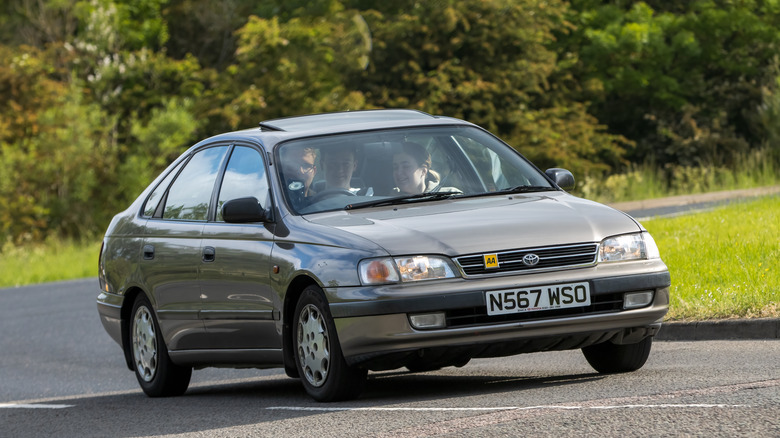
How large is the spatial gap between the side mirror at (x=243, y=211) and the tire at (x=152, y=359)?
1797 millimetres

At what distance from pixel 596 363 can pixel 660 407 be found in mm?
2051

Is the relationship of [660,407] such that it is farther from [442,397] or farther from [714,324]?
[714,324]

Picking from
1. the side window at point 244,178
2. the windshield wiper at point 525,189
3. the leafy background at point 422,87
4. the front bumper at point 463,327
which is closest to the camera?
the front bumper at point 463,327

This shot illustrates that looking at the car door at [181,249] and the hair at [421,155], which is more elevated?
the hair at [421,155]

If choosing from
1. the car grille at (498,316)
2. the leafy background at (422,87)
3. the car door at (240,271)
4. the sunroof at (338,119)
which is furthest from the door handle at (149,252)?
the leafy background at (422,87)

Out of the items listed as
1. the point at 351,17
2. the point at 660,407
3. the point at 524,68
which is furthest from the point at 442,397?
the point at 351,17

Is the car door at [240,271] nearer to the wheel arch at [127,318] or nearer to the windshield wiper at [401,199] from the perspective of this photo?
the windshield wiper at [401,199]

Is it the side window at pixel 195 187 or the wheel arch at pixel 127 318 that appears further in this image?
the wheel arch at pixel 127 318

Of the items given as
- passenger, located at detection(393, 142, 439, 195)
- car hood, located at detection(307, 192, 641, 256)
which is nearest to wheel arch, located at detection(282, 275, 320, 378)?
car hood, located at detection(307, 192, 641, 256)

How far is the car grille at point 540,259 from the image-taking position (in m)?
7.28

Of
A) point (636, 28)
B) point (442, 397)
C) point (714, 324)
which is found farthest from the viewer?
point (636, 28)

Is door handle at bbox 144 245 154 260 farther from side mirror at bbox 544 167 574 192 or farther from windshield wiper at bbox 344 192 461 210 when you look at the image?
side mirror at bbox 544 167 574 192

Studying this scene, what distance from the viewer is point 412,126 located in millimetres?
8922

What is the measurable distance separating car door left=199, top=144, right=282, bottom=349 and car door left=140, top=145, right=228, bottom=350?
0.14 meters
